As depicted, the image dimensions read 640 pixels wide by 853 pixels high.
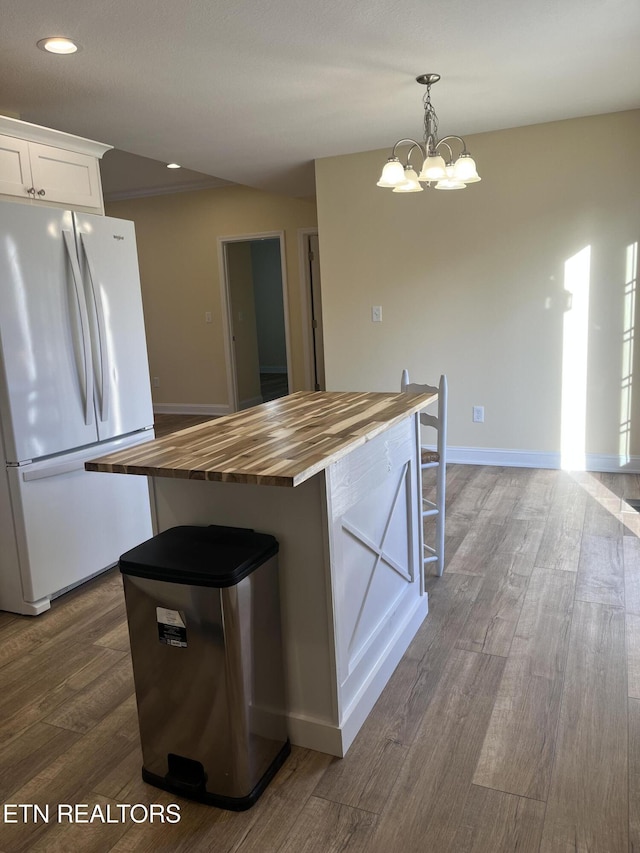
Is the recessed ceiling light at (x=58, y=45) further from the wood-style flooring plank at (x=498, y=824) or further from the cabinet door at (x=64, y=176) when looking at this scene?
the wood-style flooring plank at (x=498, y=824)

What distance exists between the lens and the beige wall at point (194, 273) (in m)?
7.00

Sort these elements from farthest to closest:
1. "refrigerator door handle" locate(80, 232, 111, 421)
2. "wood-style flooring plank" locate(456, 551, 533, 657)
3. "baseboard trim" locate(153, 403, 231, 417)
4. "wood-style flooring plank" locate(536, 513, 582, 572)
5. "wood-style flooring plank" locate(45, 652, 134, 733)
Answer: "baseboard trim" locate(153, 403, 231, 417)
"wood-style flooring plank" locate(536, 513, 582, 572)
"refrigerator door handle" locate(80, 232, 111, 421)
"wood-style flooring plank" locate(456, 551, 533, 657)
"wood-style flooring plank" locate(45, 652, 134, 733)

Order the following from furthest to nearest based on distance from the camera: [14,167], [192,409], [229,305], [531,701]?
[192,409], [229,305], [14,167], [531,701]

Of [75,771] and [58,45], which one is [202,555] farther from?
[58,45]

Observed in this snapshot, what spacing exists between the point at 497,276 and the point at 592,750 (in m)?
3.53

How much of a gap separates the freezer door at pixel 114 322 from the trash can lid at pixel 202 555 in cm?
146

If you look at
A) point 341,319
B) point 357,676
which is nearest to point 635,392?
point 341,319

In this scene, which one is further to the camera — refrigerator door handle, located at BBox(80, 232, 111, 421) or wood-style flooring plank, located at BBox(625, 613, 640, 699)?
refrigerator door handle, located at BBox(80, 232, 111, 421)

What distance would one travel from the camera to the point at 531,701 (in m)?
2.07

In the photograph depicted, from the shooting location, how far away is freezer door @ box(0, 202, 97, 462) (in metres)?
2.63

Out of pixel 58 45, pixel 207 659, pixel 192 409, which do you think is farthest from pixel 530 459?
pixel 192 409

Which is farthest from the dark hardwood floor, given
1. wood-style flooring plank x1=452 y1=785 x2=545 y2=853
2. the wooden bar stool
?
the wooden bar stool

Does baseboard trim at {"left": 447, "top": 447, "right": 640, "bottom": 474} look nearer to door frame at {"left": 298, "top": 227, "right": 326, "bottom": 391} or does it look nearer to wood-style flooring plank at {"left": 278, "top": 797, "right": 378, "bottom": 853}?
door frame at {"left": 298, "top": 227, "right": 326, "bottom": 391}

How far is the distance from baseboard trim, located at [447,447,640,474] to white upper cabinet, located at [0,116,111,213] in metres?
3.18
